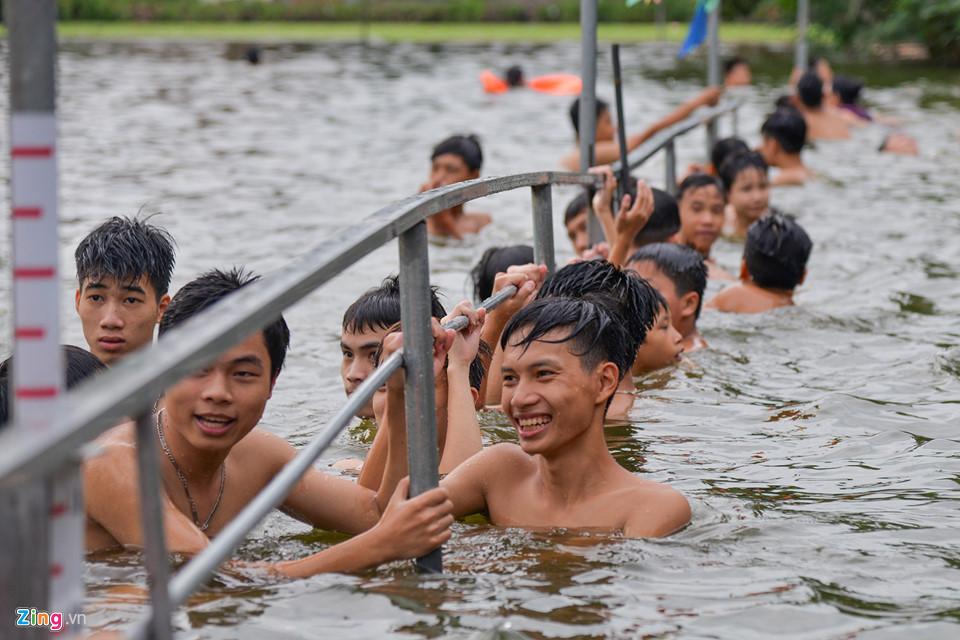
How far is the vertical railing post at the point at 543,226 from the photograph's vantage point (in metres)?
5.52

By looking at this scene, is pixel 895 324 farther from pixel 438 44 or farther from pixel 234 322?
pixel 438 44

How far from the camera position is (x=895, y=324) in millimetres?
8445

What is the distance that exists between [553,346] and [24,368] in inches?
88.8

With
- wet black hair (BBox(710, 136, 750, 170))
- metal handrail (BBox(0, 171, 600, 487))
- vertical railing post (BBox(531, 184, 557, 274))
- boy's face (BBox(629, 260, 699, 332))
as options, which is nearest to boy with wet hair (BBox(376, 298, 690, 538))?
metal handrail (BBox(0, 171, 600, 487))

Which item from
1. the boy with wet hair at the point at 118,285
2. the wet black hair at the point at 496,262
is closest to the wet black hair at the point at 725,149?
the wet black hair at the point at 496,262

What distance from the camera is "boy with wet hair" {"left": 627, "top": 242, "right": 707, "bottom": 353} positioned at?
6.89 m

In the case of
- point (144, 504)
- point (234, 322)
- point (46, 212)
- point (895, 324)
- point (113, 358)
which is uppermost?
point (46, 212)

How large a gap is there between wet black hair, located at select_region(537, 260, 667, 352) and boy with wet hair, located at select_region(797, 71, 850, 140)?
1252 centimetres

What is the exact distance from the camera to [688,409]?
6.40 meters

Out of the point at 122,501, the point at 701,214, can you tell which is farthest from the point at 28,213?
the point at 701,214

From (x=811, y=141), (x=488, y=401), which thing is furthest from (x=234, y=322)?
(x=811, y=141)

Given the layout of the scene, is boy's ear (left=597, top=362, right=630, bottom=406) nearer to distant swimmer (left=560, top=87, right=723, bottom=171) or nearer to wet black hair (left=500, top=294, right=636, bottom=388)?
wet black hair (left=500, top=294, right=636, bottom=388)

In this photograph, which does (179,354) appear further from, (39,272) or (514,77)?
(514,77)

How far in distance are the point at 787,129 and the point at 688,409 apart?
26.1 feet
